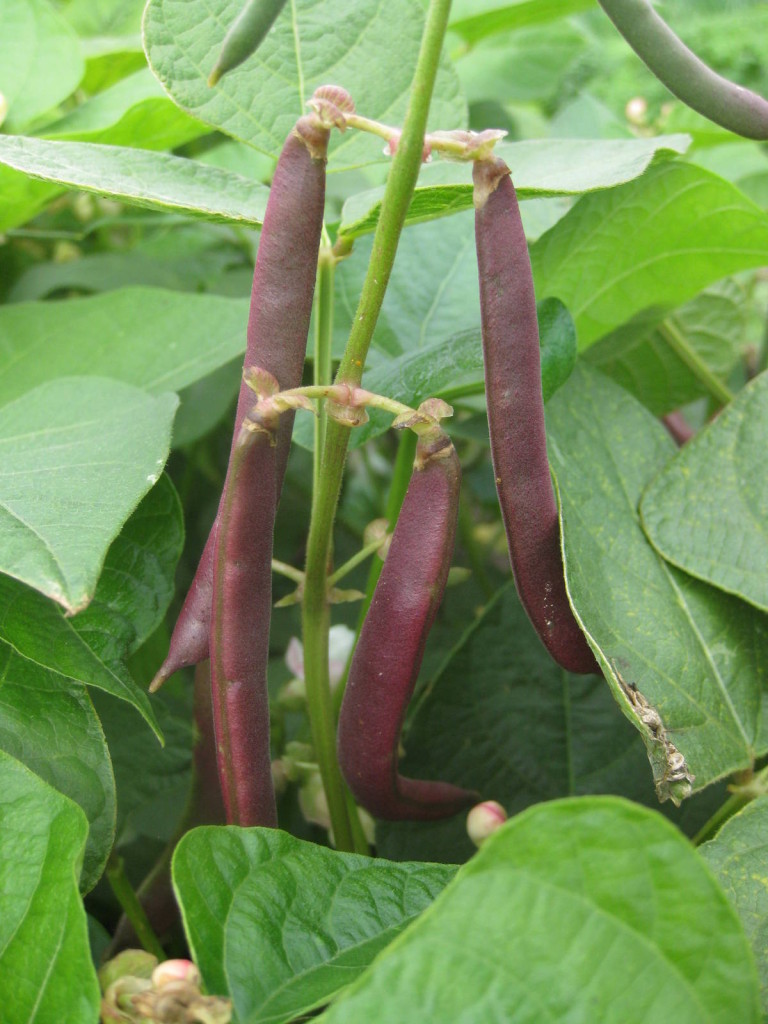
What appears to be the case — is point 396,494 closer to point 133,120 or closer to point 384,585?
point 384,585

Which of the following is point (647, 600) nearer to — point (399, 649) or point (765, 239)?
point (399, 649)

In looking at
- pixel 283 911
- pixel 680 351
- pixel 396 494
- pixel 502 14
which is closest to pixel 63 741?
pixel 283 911

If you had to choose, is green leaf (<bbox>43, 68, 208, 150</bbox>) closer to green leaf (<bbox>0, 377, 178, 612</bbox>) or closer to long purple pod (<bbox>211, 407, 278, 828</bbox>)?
green leaf (<bbox>0, 377, 178, 612</bbox>)

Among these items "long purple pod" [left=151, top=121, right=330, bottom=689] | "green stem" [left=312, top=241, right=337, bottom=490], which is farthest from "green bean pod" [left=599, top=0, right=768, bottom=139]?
"green stem" [left=312, top=241, right=337, bottom=490]

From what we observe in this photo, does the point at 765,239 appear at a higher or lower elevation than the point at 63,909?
higher

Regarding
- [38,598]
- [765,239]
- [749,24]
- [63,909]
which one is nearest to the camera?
[63,909]

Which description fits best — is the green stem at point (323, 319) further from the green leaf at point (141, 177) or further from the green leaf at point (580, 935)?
the green leaf at point (580, 935)

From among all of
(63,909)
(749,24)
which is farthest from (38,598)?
(749,24)
